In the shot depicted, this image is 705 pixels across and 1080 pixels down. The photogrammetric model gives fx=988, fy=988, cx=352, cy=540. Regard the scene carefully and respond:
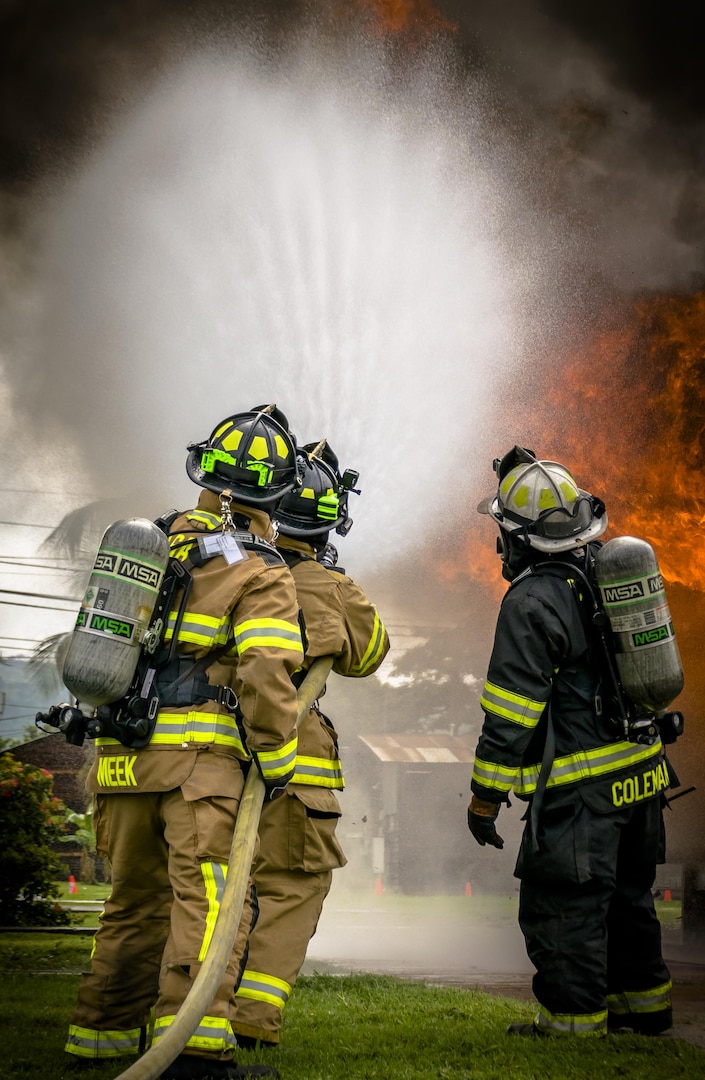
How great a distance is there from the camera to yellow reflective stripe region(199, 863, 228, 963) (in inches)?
125

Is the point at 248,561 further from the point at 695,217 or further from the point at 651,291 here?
the point at 695,217

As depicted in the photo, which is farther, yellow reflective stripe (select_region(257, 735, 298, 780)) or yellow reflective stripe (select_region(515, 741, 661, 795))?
yellow reflective stripe (select_region(515, 741, 661, 795))

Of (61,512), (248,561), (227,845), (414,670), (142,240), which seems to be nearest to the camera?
(227,845)

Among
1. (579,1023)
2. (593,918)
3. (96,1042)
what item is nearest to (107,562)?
(96,1042)

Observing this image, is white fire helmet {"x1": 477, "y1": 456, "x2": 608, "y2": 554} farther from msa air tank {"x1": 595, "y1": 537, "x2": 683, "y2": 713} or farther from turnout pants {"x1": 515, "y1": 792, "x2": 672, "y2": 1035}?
turnout pants {"x1": 515, "y1": 792, "x2": 672, "y2": 1035}

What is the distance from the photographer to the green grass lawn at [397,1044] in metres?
3.51

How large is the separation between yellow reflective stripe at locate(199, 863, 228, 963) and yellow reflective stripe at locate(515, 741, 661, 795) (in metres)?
1.42

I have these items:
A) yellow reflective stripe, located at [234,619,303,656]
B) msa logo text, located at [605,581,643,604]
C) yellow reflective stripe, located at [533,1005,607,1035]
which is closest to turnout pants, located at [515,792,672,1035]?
yellow reflective stripe, located at [533,1005,607,1035]

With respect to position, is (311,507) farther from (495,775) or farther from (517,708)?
(495,775)

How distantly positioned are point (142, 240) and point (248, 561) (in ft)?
33.4

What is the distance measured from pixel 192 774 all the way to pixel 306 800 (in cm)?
88

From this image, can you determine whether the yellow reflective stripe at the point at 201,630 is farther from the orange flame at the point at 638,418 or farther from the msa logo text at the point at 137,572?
the orange flame at the point at 638,418

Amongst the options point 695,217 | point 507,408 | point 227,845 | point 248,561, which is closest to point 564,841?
point 227,845

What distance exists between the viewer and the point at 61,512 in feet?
45.0
